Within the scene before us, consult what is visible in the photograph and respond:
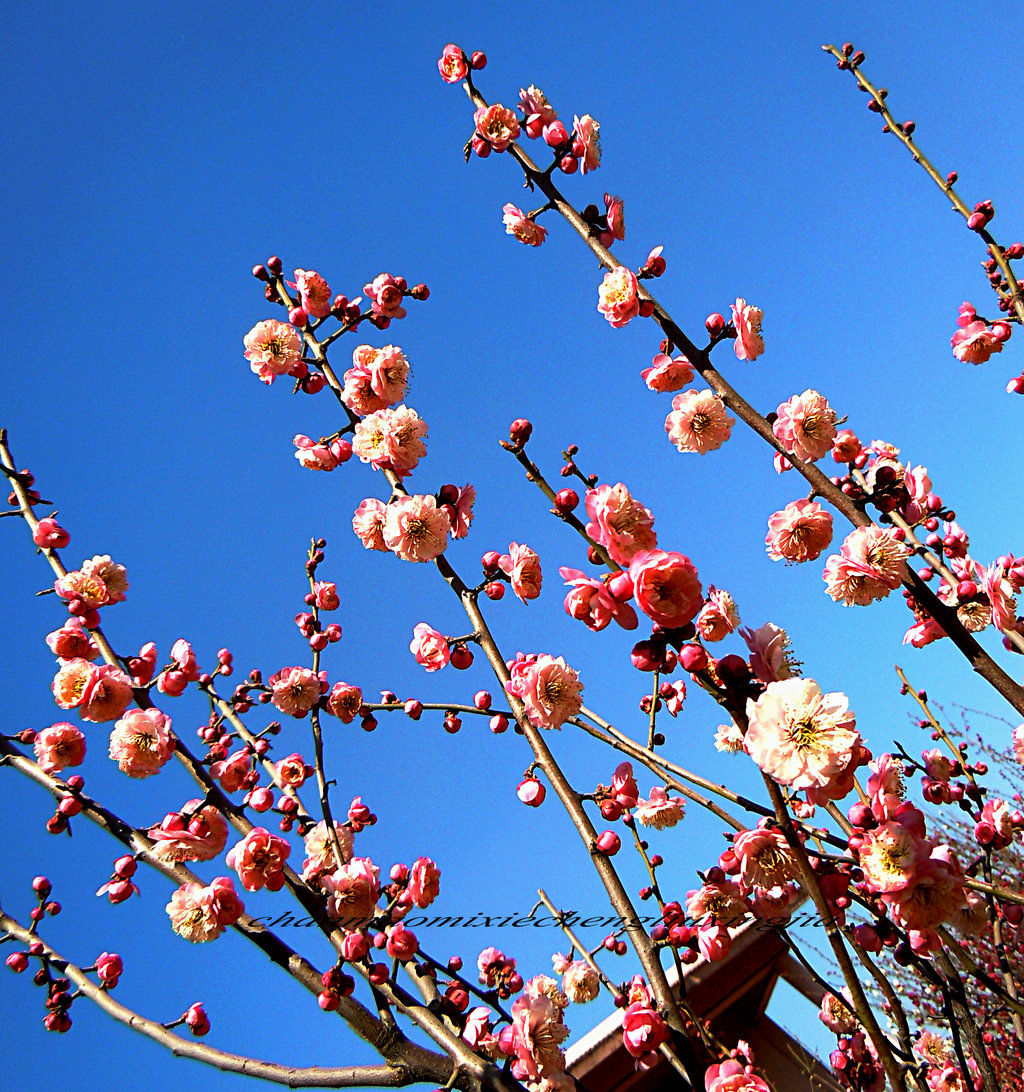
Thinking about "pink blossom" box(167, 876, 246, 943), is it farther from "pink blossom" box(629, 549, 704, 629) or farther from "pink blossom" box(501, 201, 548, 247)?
"pink blossom" box(501, 201, 548, 247)

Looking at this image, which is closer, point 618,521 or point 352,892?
point 618,521

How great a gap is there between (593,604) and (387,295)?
1989 millimetres

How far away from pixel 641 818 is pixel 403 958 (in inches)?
56.3

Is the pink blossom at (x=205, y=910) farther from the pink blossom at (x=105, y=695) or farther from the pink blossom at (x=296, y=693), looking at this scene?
the pink blossom at (x=296, y=693)

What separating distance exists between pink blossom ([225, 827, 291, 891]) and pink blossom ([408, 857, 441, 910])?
18.6 inches

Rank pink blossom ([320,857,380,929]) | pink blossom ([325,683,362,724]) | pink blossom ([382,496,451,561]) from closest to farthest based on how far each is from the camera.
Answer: pink blossom ([320,857,380,929]), pink blossom ([382,496,451,561]), pink blossom ([325,683,362,724])

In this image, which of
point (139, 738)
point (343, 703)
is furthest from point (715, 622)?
point (343, 703)

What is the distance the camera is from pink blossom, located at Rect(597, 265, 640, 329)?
247 centimetres

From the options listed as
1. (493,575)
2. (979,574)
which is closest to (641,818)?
(493,575)

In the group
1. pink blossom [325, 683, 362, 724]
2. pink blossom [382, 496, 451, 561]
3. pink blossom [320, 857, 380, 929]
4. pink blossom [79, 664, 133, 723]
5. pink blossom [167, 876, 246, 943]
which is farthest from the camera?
pink blossom [325, 683, 362, 724]

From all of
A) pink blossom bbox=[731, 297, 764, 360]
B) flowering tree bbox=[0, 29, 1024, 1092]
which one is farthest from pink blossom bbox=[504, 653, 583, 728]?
pink blossom bbox=[731, 297, 764, 360]

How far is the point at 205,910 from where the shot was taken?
1754mm

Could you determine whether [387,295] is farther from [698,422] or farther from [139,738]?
[139,738]

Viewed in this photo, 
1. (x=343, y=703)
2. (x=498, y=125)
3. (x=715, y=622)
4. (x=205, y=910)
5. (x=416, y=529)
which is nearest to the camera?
(x=715, y=622)
